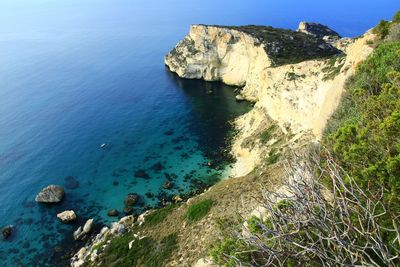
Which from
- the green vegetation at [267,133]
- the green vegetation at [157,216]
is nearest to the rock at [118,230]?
the green vegetation at [157,216]

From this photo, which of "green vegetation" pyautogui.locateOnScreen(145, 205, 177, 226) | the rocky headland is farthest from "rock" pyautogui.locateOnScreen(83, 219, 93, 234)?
"green vegetation" pyautogui.locateOnScreen(145, 205, 177, 226)

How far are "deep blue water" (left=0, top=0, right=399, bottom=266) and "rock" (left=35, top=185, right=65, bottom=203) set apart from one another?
1.08 metres

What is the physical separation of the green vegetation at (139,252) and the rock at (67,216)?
35.3 ft

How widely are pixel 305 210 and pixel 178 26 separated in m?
165

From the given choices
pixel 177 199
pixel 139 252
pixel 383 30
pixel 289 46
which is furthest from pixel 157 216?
pixel 289 46

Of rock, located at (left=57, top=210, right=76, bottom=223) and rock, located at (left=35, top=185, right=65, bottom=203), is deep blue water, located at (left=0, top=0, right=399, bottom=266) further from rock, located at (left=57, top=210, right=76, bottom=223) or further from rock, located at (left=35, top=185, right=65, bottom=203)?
rock, located at (left=35, top=185, right=65, bottom=203)

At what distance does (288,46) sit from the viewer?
7775 cm

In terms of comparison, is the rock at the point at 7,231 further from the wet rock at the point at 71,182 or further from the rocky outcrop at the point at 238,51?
the rocky outcrop at the point at 238,51

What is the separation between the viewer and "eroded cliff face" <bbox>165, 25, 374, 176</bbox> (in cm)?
4206

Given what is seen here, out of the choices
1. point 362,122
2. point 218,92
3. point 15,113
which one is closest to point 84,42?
point 15,113

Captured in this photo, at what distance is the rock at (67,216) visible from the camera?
42.0 m

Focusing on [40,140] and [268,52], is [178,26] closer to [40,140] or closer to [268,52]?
[268,52]

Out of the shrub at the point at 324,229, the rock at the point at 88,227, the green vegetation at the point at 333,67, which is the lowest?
the rock at the point at 88,227

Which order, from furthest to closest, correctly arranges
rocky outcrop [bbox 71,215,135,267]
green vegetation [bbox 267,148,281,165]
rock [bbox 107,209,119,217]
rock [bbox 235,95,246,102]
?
rock [bbox 235,95,246,102]
rock [bbox 107,209,119,217]
green vegetation [bbox 267,148,281,165]
rocky outcrop [bbox 71,215,135,267]
